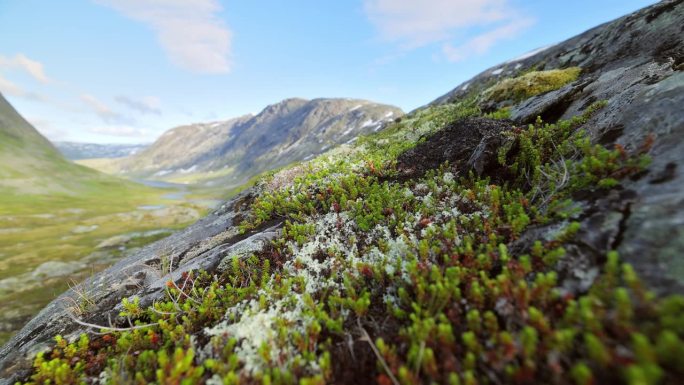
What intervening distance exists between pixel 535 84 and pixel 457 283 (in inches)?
581

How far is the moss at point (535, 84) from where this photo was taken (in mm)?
14075

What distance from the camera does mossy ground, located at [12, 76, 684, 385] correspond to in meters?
3.17

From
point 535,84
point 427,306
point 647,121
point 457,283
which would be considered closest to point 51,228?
point 427,306

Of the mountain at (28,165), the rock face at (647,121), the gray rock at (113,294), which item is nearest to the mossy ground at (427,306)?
the rock face at (647,121)

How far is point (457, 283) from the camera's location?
4555 mm

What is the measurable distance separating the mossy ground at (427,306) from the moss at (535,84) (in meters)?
7.29

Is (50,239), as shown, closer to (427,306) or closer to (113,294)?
(113,294)

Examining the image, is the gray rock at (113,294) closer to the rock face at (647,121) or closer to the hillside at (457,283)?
the hillside at (457,283)

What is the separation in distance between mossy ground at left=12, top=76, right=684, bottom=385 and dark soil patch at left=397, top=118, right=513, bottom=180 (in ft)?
1.44

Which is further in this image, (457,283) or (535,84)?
(535,84)

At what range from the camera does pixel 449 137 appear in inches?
463

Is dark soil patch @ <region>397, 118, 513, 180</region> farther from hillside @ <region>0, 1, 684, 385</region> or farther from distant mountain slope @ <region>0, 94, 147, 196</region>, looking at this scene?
distant mountain slope @ <region>0, 94, 147, 196</region>

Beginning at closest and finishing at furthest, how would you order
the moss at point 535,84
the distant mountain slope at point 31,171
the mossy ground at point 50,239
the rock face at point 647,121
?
the rock face at point 647,121, the moss at point 535,84, the mossy ground at point 50,239, the distant mountain slope at point 31,171

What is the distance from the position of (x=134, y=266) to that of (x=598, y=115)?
51.2ft
